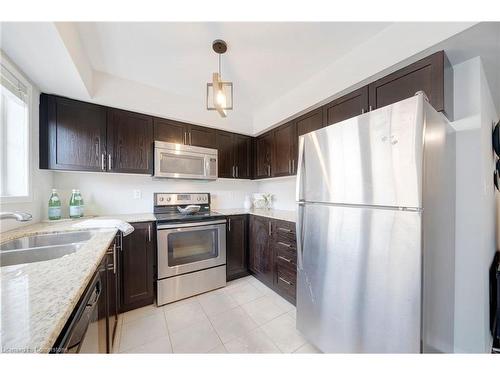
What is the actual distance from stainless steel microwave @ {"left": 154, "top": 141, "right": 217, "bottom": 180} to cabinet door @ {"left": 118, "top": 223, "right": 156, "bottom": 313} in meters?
0.68

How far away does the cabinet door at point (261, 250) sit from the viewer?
2.21 metres

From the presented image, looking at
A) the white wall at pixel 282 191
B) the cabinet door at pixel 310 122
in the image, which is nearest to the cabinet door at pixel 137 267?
the white wall at pixel 282 191

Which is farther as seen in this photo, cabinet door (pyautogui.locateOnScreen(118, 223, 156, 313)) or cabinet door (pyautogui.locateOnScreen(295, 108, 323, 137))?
cabinet door (pyautogui.locateOnScreen(295, 108, 323, 137))

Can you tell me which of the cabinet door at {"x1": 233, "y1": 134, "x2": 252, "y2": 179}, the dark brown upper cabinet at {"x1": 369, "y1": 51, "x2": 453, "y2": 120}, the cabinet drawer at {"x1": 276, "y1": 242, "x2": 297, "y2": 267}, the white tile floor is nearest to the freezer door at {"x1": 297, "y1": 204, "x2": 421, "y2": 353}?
the white tile floor

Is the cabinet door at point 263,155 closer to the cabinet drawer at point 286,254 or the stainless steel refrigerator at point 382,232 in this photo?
the cabinet drawer at point 286,254

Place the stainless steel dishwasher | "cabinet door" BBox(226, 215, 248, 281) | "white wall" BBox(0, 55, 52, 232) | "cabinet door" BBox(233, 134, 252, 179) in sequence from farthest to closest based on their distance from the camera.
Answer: "cabinet door" BBox(233, 134, 252, 179)
"cabinet door" BBox(226, 215, 248, 281)
"white wall" BBox(0, 55, 52, 232)
the stainless steel dishwasher

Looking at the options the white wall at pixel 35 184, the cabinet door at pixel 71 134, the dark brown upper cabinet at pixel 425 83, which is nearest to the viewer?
the dark brown upper cabinet at pixel 425 83

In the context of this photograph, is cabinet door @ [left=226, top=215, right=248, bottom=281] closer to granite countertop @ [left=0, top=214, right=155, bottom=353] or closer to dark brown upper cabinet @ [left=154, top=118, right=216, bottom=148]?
dark brown upper cabinet @ [left=154, top=118, right=216, bottom=148]

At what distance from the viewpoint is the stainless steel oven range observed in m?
1.95

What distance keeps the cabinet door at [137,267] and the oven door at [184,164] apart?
67cm

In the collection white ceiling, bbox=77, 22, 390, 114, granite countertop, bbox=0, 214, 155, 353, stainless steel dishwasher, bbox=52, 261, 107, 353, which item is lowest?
stainless steel dishwasher, bbox=52, 261, 107, 353

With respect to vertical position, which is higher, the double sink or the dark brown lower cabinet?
the double sink

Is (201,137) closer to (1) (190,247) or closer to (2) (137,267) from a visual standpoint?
(1) (190,247)

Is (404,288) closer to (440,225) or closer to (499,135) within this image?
(440,225)
